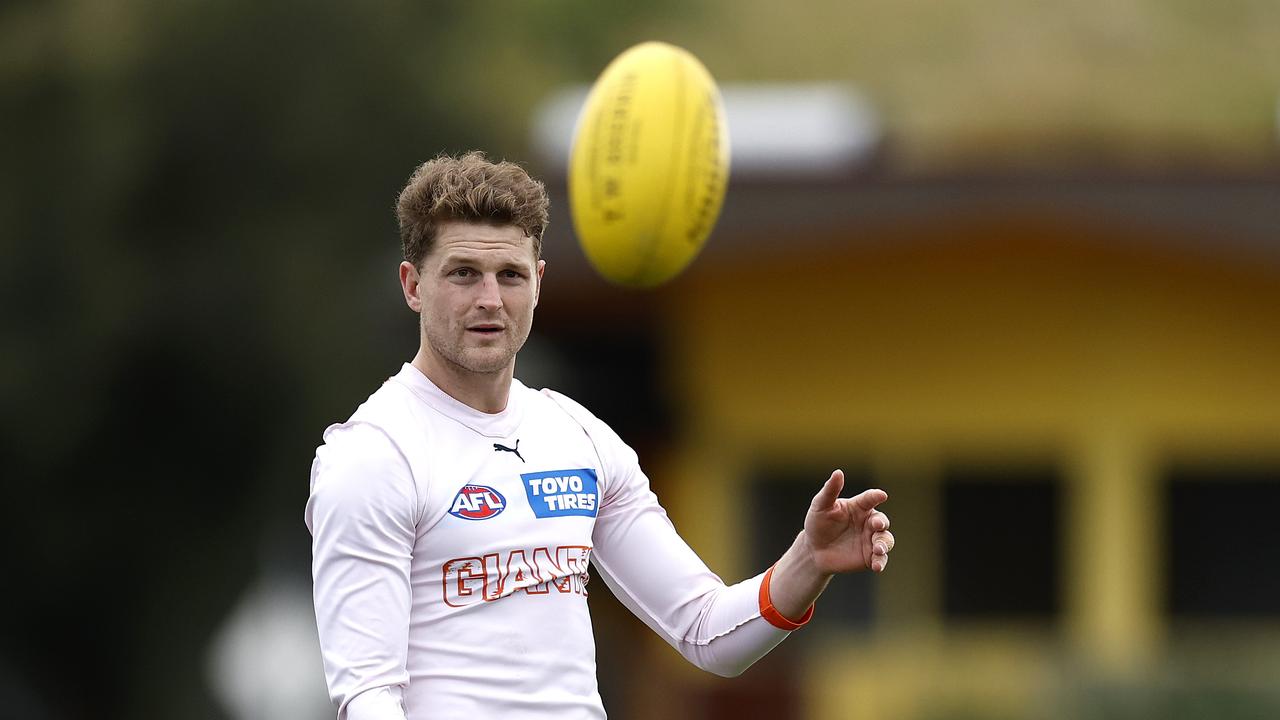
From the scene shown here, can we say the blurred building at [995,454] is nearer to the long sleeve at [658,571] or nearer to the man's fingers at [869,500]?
the long sleeve at [658,571]

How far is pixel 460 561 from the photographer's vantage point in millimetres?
5004

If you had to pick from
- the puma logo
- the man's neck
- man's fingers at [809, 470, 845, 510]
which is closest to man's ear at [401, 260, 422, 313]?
the man's neck

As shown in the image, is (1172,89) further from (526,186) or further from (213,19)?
(526,186)

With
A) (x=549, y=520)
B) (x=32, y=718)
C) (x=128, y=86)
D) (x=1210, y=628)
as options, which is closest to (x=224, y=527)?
(x=32, y=718)

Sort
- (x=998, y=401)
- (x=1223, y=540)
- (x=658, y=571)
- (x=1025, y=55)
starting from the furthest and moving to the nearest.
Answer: (x=1025, y=55), (x=998, y=401), (x=1223, y=540), (x=658, y=571)

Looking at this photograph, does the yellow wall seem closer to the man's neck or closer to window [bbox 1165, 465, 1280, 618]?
window [bbox 1165, 465, 1280, 618]

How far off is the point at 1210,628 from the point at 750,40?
86138 mm

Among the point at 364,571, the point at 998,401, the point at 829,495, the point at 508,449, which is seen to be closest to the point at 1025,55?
the point at 998,401

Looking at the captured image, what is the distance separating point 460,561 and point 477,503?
137 mm

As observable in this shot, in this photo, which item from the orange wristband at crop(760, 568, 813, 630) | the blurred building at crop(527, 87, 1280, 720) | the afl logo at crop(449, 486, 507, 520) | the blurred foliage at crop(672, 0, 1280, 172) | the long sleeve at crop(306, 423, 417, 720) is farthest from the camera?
the blurred foliage at crop(672, 0, 1280, 172)

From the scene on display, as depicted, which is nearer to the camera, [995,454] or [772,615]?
[772,615]

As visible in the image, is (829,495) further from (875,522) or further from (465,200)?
(465,200)

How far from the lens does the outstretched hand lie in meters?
5.19

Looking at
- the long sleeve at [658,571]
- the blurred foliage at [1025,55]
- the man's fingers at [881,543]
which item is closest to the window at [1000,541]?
the long sleeve at [658,571]
